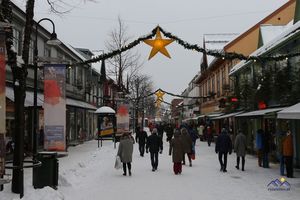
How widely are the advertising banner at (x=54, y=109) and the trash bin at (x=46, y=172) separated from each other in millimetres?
→ 2985

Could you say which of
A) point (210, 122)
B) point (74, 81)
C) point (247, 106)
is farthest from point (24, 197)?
point (210, 122)

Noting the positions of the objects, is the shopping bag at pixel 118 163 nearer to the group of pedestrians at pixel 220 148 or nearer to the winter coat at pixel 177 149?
A: the group of pedestrians at pixel 220 148

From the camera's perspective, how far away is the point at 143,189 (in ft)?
38.1

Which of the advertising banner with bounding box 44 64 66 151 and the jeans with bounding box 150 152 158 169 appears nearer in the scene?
the advertising banner with bounding box 44 64 66 151

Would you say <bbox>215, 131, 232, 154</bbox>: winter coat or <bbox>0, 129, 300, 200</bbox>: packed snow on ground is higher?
<bbox>215, 131, 232, 154</bbox>: winter coat

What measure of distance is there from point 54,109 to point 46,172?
3858mm

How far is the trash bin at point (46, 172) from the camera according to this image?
10.5 m

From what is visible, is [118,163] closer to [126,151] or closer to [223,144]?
[126,151]

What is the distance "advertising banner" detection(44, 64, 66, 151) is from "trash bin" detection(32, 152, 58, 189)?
298 centimetres

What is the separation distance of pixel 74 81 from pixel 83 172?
2122cm

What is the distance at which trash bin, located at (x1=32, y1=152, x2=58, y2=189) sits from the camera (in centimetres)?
1045

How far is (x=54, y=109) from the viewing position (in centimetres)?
1400

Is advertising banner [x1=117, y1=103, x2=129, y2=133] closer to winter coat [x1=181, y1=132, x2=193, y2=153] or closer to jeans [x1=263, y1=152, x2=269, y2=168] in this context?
winter coat [x1=181, y1=132, x2=193, y2=153]

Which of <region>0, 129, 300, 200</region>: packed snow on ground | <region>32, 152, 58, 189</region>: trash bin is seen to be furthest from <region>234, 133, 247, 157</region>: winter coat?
<region>32, 152, 58, 189</region>: trash bin
